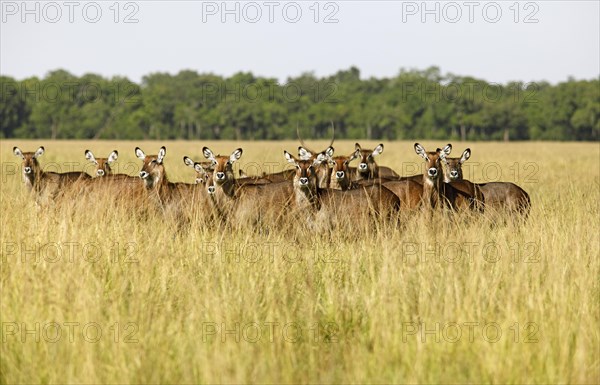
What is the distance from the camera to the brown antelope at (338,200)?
33.7 feet

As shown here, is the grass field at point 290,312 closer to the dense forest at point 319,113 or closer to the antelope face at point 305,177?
the antelope face at point 305,177

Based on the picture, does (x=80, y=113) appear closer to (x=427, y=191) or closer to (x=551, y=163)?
(x=551, y=163)

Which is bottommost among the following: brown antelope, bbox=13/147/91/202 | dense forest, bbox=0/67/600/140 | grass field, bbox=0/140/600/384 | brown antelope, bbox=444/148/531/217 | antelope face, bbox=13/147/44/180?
grass field, bbox=0/140/600/384

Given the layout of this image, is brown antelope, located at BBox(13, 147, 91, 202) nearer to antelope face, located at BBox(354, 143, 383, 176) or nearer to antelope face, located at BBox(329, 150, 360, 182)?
antelope face, located at BBox(329, 150, 360, 182)

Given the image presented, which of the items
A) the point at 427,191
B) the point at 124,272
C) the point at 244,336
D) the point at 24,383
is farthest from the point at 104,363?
the point at 427,191

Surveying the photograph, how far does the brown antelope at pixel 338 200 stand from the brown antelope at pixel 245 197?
43cm

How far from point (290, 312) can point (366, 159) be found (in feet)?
28.2

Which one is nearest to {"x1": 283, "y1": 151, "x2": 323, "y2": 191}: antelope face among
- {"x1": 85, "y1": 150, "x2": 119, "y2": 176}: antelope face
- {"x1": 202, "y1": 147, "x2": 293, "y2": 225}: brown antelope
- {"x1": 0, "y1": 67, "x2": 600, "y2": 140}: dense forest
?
{"x1": 202, "y1": 147, "x2": 293, "y2": 225}: brown antelope

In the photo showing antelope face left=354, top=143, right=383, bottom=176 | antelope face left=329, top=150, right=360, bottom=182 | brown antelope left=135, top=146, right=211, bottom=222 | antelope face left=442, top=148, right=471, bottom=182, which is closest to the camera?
brown antelope left=135, top=146, right=211, bottom=222

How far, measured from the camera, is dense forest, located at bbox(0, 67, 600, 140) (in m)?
86.1

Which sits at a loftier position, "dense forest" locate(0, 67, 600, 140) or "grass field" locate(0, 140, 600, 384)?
"dense forest" locate(0, 67, 600, 140)

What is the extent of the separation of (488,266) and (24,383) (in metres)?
4.17

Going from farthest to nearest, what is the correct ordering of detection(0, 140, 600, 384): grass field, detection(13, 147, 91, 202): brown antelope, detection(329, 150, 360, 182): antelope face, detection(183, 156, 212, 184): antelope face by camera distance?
detection(13, 147, 91, 202): brown antelope, detection(183, 156, 212, 184): antelope face, detection(329, 150, 360, 182): antelope face, detection(0, 140, 600, 384): grass field

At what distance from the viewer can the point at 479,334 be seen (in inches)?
210
